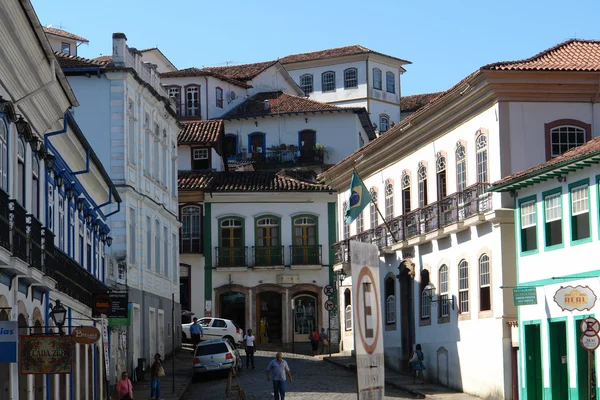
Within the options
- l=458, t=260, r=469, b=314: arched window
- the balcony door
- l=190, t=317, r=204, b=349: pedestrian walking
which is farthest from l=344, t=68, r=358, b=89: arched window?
l=458, t=260, r=469, b=314: arched window

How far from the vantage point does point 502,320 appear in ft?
115

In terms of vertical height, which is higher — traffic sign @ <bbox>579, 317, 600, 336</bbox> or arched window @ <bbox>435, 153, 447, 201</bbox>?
arched window @ <bbox>435, 153, 447, 201</bbox>

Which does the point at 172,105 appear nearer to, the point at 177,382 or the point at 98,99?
the point at 98,99

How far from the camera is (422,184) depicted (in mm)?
43250

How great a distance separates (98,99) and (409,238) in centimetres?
1116

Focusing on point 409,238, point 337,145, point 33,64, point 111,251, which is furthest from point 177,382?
point 337,145

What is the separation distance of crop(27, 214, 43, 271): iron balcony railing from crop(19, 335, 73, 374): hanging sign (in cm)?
149

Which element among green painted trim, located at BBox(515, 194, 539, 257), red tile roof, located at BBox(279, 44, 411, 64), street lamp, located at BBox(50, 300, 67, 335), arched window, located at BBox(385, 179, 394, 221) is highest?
red tile roof, located at BBox(279, 44, 411, 64)

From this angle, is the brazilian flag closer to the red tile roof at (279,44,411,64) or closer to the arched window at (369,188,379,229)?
the arched window at (369,188,379,229)

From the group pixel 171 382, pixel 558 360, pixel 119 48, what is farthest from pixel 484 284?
pixel 119 48

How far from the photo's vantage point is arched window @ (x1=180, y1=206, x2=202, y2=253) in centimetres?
6128

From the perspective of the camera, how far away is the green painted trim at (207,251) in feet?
200

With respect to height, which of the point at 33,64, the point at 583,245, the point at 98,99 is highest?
the point at 98,99

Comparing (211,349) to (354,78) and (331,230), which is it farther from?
(354,78)
